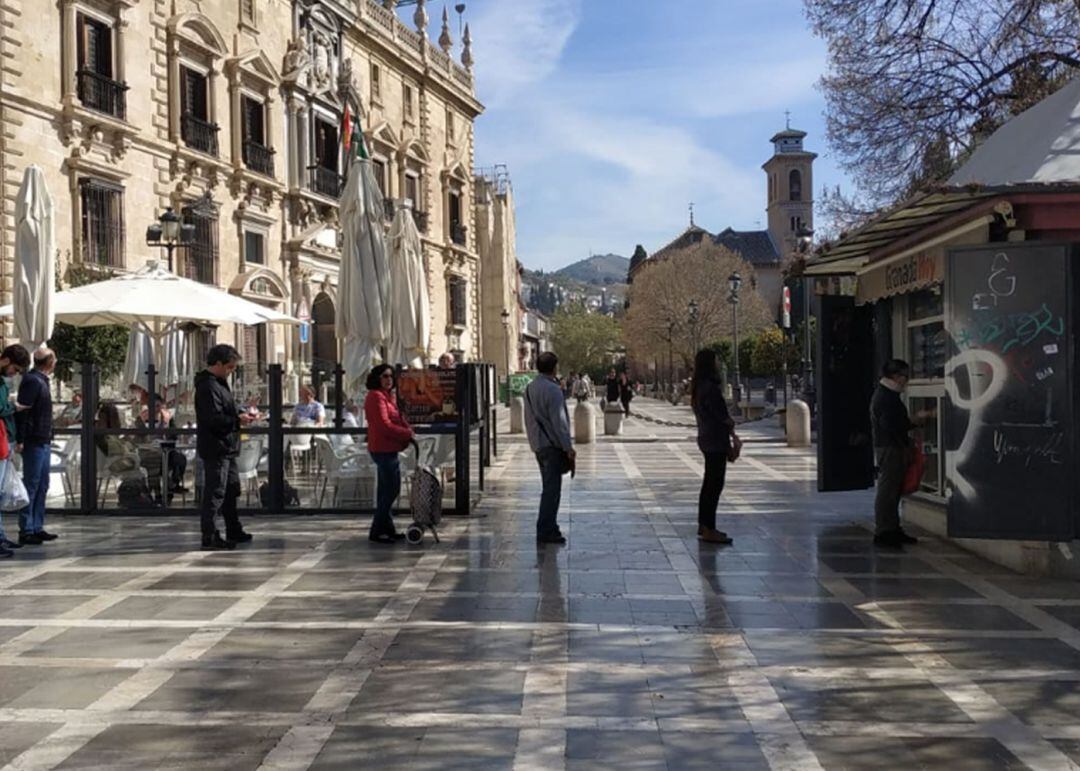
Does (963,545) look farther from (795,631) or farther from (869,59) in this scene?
(869,59)

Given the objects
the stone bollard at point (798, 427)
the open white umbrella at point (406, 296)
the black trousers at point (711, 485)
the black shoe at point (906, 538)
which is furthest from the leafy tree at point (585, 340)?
the black shoe at point (906, 538)

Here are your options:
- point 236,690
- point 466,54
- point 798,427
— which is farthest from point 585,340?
point 236,690

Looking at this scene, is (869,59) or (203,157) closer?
(869,59)

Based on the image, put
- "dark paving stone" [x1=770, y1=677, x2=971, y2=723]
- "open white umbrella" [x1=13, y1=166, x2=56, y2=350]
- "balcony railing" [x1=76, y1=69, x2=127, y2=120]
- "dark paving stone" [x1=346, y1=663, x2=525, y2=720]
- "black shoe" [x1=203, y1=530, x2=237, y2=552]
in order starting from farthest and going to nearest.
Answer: "balcony railing" [x1=76, y1=69, x2=127, y2=120], "open white umbrella" [x1=13, y1=166, x2=56, y2=350], "black shoe" [x1=203, y1=530, x2=237, y2=552], "dark paving stone" [x1=346, y1=663, x2=525, y2=720], "dark paving stone" [x1=770, y1=677, x2=971, y2=723]

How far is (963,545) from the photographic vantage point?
877 cm

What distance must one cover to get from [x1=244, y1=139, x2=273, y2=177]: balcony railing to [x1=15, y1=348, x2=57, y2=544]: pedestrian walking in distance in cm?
2165

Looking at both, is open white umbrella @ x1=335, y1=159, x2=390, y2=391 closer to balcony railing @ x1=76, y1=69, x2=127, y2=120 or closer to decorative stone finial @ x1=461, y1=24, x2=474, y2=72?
balcony railing @ x1=76, y1=69, x2=127, y2=120

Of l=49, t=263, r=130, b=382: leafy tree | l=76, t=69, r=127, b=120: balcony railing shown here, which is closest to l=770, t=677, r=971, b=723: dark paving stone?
l=49, t=263, r=130, b=382: leafy tree

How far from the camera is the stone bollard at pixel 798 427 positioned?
70.4 feet

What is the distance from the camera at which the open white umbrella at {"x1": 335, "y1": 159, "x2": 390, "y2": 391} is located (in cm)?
1429

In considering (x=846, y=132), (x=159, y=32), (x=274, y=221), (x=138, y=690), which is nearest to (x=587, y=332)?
(x=274, y=221)

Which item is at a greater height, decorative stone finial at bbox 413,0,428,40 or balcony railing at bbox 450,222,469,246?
decorative stone finial at bbox 413,0,428,40

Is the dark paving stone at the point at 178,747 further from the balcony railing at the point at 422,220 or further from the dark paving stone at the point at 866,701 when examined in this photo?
the balcony railing at the point at 422,220

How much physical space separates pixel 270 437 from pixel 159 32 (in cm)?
1897
